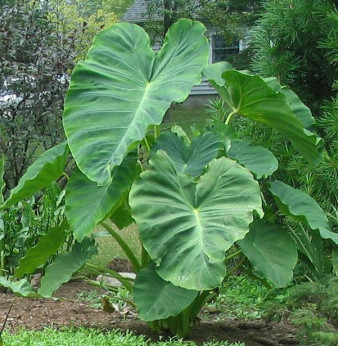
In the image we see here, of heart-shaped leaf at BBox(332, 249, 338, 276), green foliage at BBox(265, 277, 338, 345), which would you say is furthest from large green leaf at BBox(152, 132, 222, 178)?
heart-shaped leaf at BBox(332, 249, 338, 276)

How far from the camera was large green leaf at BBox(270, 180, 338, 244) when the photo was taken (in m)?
4.61

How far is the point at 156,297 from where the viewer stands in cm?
436

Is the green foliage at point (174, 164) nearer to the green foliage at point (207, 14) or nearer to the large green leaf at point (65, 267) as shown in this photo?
the large green leaf at point (65, 267)

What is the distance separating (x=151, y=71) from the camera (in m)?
4.77

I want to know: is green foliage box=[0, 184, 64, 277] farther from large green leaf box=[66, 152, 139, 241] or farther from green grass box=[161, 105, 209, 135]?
green grass box=[161, 105, 209, 135]

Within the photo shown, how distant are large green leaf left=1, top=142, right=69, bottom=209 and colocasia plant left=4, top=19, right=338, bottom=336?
10mm

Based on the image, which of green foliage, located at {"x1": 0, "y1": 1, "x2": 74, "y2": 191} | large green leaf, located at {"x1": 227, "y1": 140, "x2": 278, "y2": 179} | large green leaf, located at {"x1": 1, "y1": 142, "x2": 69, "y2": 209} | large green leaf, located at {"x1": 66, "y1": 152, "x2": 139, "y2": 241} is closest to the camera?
large green leaf, located at {"x1": 66, "y1": 152, "x2": 139, "y2": 241}

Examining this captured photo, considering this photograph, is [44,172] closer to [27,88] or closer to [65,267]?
[65,267]

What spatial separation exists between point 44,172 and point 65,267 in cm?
64

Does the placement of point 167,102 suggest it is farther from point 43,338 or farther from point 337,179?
point 337,179

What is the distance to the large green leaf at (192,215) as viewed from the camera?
3.88m

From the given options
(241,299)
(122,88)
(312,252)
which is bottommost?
(241,299)

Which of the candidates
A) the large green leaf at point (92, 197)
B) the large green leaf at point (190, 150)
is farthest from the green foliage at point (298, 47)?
the large green leaf at point (92, 197)

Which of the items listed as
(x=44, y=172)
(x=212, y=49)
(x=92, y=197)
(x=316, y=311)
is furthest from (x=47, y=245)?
(x=212, y=49)
